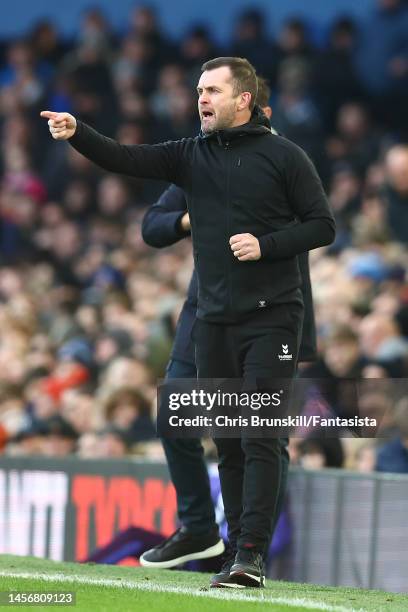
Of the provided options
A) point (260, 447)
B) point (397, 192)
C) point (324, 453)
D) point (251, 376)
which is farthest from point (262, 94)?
point (397, 192)

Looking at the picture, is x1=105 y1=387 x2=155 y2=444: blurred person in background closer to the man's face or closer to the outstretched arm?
the outstretched arm

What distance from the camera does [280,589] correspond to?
501 centimetres

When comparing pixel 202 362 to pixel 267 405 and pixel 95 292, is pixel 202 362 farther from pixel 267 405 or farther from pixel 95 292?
pixel 95 292

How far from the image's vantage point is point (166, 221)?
5848 mm

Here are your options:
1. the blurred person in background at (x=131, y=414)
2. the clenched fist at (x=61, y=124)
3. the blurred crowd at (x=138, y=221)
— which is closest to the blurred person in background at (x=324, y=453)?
the blurred crowd at (x=138, y=221)

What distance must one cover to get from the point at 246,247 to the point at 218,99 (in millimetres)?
542

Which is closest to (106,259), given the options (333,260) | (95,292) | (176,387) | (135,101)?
(95,292)

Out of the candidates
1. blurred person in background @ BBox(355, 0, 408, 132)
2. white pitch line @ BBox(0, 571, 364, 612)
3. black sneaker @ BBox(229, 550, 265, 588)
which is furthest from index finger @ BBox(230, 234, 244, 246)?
blurred person in background @ BBox(355, 0, 408, 132)

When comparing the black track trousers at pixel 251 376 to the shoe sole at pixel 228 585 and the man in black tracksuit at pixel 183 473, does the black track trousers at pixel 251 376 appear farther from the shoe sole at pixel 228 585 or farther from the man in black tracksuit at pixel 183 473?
the man in black tracksuit at pixel 183 473

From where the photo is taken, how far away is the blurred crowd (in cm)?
924

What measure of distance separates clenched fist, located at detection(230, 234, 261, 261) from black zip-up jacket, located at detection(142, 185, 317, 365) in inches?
30.6

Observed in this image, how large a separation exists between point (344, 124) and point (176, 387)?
23.2ft

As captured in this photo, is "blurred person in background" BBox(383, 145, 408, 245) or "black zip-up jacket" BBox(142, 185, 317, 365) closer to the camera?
"black zip-up jacket" BBox(142, 185, 317, 365)

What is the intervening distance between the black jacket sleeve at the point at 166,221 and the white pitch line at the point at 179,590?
1380mm
